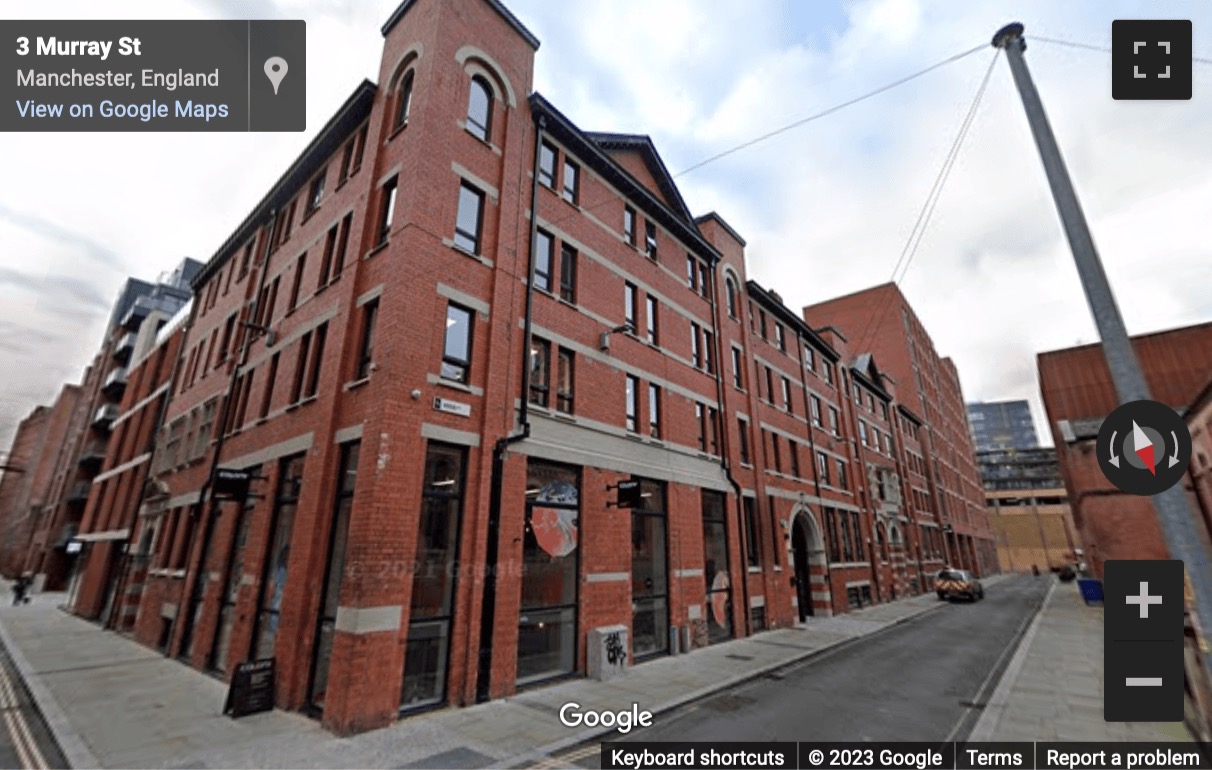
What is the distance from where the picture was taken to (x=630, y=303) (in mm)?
17906

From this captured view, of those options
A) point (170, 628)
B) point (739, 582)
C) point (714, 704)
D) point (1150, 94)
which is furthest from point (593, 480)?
point (170, 628)

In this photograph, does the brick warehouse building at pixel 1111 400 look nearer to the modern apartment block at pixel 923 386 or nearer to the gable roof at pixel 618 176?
the gable roof at pixel 618 176

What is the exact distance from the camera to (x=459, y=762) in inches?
293

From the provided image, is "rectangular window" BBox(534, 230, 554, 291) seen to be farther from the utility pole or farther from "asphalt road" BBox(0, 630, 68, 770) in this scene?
"asphalt road" BBox(0, 630, 68, 770)

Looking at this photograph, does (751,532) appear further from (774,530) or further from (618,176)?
(618,176)

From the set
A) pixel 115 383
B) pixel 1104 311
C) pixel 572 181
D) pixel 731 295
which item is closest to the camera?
pixel 1104 311

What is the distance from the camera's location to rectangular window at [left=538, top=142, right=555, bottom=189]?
15641 millimetres

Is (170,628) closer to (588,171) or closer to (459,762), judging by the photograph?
(459,762)

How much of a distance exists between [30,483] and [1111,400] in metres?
89.2

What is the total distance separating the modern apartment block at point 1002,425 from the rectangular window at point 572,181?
179 metres

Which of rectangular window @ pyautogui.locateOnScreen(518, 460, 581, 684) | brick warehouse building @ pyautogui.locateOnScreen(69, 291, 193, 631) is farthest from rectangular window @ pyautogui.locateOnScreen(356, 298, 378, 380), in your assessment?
brick warehouse building @ pyautogui.locateOnScreen(69, 291, 193, 631)

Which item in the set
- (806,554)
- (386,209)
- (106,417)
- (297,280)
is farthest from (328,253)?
(106,417)

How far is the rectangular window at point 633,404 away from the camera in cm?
1634

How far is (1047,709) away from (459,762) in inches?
406
